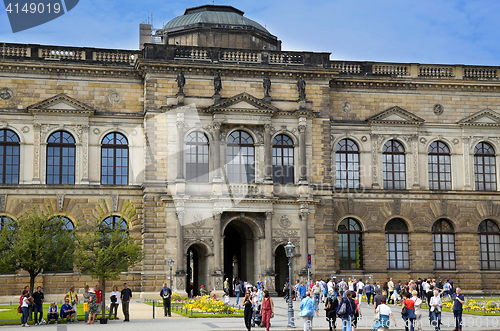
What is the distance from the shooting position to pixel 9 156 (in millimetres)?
41219

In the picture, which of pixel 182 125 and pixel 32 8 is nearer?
pixel 32 8

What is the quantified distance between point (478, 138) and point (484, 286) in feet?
34.0

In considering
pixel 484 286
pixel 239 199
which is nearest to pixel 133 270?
pixel 239 199

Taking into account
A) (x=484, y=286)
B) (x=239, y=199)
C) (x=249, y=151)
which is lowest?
(x=484, y=286)

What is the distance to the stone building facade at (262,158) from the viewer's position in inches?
1623

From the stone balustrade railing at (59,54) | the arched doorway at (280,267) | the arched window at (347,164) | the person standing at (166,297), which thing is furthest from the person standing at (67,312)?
Answer: the arched window at (347,164)

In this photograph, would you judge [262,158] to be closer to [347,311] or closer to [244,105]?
[244,105]

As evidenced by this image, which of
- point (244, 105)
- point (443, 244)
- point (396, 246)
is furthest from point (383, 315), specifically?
point (443, 244)

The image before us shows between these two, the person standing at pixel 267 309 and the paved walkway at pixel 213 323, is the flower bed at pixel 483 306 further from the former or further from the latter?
the person standing at pixel 267 309

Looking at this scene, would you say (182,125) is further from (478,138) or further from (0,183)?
(478,138)

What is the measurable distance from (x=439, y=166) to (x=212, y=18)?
65.3ft

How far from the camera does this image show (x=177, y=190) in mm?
40812

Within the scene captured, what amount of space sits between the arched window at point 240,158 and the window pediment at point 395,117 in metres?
8.91

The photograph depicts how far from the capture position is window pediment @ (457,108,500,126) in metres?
46.8
